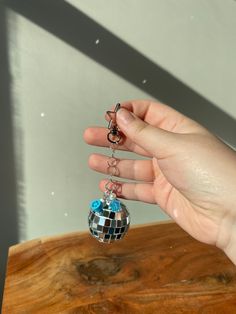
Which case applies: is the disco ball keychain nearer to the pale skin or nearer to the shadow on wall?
the pale skin

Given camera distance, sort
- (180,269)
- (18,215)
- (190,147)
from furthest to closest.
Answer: (18,215) < (180,269) < (190,147)

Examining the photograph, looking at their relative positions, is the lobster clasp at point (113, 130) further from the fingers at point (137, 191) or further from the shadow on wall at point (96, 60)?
the shadow on wall at point (96, 60)

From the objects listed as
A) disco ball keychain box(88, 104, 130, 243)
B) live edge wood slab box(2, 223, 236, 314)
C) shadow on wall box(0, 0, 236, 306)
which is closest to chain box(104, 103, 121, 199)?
disco ball keychain box(88, 104, 130, 243)

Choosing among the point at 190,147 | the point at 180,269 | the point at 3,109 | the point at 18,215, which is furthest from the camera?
the point at 18,215

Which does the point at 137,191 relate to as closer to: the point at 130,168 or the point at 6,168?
the point at 130,168

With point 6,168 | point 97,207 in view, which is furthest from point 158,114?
point 6,168

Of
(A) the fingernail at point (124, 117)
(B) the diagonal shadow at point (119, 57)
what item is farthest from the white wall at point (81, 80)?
(A) the fingernail at point (124, 117)

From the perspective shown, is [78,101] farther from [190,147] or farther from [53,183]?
[190,147]

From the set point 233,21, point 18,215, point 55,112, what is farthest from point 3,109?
point 233,21
